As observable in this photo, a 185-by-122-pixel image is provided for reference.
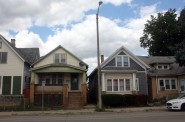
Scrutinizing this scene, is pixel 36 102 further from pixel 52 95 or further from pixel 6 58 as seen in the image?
pixel 6 58

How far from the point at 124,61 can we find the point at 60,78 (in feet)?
28.1

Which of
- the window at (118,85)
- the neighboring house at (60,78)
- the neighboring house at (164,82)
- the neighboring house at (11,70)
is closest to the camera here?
the neighboring house at (60,78)

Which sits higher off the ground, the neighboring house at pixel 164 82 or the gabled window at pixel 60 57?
the gabled window at pixel 60 57

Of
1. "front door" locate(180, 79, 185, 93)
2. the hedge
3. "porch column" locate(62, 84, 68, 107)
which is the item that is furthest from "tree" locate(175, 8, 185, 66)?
"porch column" locate(62, 84, 68, 107)

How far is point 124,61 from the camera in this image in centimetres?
4016

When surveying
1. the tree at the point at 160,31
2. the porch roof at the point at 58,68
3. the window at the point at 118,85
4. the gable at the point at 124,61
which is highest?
the tree at the point at 160,31

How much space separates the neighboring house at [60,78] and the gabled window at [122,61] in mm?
4062

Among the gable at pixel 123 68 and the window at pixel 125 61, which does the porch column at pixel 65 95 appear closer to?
the gable at pixel 123 68

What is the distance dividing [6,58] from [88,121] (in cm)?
2215

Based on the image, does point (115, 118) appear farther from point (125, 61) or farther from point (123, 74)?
point (125, 61)


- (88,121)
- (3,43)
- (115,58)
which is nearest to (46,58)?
(3,43)

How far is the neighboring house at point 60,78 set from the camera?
3509 cm

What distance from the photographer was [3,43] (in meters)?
38.8

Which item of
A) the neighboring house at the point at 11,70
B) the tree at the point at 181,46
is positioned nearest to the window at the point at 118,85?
the tree at the point at 181,46
